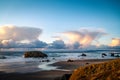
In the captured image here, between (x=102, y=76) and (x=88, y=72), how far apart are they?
4.29 ft

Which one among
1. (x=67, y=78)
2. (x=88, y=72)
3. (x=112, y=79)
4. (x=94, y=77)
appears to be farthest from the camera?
(x=67, y=78)

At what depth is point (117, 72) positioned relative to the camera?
418 inches

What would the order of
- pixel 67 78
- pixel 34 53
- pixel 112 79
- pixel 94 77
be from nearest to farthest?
pixel 112 79
pixel 94 77
pixel 67 78
pixel 34 53

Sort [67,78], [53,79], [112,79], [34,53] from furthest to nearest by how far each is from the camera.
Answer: [34,53]
[53,79]
[67,78]
[112,79]

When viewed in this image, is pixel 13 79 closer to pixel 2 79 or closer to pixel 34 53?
pixel 2 79

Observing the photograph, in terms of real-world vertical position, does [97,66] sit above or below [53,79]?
above

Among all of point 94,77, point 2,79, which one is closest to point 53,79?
point 2,79

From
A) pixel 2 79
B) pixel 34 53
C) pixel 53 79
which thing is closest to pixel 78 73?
pixel 53 79

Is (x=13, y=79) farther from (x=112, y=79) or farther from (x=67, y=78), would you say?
(x=112, y=79)

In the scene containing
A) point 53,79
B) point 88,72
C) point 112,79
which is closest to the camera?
point 112,79

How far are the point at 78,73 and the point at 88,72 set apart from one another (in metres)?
0.85

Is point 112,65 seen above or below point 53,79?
above

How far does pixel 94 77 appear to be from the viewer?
11086 mm

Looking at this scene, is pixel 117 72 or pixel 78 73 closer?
pixel 117 72
